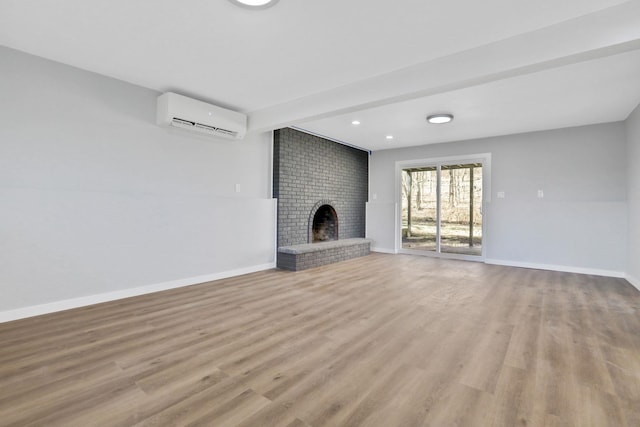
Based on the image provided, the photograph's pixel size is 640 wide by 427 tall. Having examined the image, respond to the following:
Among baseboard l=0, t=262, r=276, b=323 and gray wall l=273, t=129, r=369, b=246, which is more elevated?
gray wall l=273, t=129, r=369, b=246

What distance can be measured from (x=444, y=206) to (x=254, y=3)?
17.1 feet

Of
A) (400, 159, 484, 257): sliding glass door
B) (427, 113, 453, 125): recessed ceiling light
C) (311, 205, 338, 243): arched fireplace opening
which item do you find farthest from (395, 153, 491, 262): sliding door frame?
(427, 113, 453, 125): recessed ceiling light

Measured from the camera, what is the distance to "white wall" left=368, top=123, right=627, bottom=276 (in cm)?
452

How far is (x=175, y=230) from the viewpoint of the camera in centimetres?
367

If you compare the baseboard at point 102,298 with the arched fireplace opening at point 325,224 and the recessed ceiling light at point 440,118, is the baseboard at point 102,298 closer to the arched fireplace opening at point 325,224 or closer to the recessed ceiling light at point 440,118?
the arched fireplace opening at point 325,224

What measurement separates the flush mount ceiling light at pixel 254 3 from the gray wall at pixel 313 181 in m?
2.97

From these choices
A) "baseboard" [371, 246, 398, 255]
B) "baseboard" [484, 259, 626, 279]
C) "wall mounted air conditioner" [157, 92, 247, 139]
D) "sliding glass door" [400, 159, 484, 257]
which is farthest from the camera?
"baseboard" [371, 246, 398, 255]

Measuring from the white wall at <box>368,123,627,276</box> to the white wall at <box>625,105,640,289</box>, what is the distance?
236 mm

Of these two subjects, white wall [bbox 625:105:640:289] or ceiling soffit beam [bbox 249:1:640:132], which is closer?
ceiling soffit beam [bbox 249:1:640:132]

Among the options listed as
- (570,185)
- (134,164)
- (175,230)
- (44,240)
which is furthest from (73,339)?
(570,185)

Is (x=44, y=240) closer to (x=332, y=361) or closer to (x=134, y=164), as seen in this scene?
(x=134, y=164)

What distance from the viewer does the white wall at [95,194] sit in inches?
103

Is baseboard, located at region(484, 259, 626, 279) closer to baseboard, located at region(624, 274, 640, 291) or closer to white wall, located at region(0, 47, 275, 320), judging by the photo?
baseboard, located at region(624, 274, 640, 291)

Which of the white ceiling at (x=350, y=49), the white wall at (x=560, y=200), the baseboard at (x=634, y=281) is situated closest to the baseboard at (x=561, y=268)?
the white wall at (x=560, y=200)
